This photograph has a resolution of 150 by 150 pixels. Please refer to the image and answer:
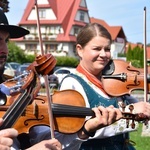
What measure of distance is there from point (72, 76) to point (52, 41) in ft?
128

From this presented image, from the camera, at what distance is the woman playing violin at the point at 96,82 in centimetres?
267

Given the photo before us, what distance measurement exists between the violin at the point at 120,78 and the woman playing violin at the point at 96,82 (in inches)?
3.3

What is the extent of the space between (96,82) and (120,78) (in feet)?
1.40

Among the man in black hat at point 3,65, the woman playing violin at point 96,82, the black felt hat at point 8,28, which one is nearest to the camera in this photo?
the man in black hat at point 3,65

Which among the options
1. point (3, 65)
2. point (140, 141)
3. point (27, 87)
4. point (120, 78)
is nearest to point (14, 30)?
point (3, 65)

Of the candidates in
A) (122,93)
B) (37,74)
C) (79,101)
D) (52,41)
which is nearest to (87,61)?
(122,93)

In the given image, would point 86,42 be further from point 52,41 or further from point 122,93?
point 52,41

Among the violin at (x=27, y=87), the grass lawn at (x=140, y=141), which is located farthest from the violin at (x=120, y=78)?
the grass lawn at (x=140, y=141)

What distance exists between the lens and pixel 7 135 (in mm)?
1488

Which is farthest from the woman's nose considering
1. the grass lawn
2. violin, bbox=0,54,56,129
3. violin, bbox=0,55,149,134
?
the grass lawn

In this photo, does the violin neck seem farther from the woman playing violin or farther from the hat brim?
the woman playing violin

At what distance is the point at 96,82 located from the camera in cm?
282

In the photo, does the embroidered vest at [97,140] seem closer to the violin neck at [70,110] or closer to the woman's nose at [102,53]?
the woman's nose at [102,53]

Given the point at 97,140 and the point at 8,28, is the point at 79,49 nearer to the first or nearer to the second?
the point at 97,140
